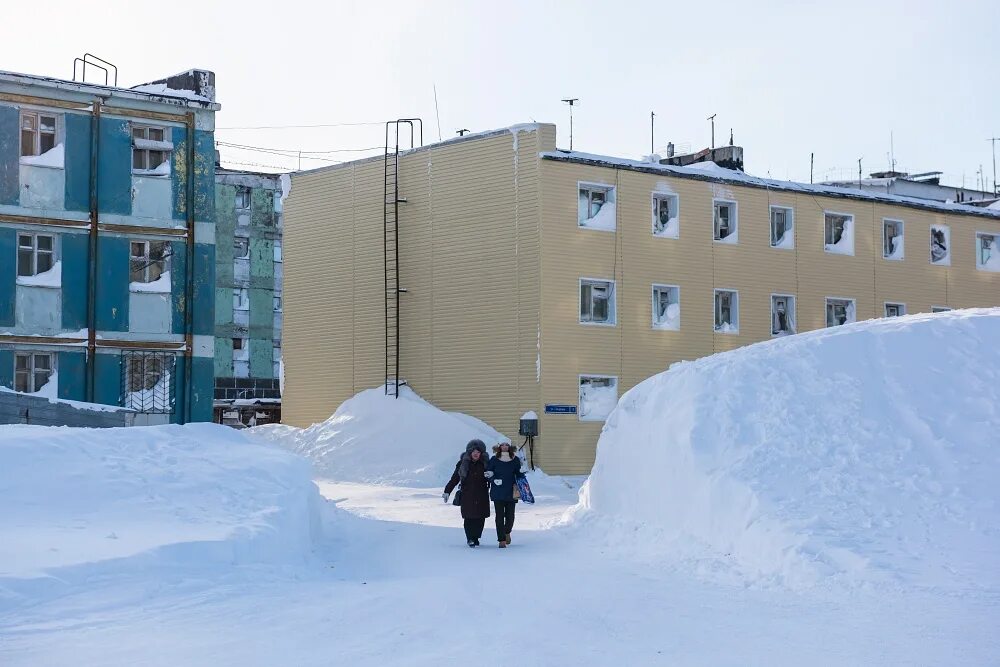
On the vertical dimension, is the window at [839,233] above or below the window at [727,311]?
above

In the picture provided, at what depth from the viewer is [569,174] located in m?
38.0

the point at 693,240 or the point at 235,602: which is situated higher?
the point at 693,240

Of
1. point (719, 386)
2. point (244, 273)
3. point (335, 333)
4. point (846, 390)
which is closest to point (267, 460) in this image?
point (719, 386)

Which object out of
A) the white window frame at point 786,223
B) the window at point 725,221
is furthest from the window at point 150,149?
the white window frame at point 786,223

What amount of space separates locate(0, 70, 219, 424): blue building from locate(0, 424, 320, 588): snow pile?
29.6 ft

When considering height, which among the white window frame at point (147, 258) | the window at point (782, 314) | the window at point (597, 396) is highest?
the white window frame at point (147, 258)

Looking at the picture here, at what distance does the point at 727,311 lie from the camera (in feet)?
137

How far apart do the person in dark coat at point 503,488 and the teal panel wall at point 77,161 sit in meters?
14.0

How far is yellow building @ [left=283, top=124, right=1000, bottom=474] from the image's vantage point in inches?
1479

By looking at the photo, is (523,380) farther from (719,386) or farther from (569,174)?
(719,386)

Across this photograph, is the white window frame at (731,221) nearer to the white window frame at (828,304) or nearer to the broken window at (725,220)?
the broken window at (725,220)

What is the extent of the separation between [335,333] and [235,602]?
30.8 metres

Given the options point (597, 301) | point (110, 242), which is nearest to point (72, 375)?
point (110, 242)

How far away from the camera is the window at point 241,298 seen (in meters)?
62.6
